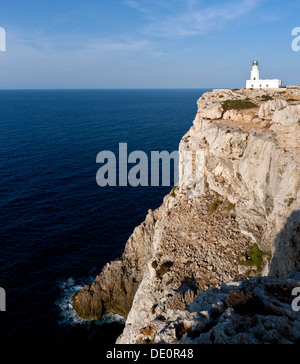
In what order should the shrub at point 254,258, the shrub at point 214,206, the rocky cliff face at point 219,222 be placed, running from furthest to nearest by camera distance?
the shrub at point 214,206
the shrub at point 254,258
the rocky cliff face at point 219,222

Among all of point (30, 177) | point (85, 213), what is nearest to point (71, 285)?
point (85, 213)

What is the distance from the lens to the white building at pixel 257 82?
67000 mm

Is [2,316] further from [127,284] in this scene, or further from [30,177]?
[30,177]

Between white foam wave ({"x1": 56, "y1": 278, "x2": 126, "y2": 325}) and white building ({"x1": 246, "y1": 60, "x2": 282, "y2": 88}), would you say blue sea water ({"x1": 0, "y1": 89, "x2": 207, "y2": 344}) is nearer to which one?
white foam wave ({"x1": 56, "y1": 278, "x2": 126, "y2": 325})

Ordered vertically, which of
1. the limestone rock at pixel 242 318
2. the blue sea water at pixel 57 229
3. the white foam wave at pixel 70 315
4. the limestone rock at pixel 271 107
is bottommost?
the white foam wave at pixel 70 315

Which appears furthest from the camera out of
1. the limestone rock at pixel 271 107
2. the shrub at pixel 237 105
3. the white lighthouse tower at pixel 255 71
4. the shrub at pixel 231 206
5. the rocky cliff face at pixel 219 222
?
the white lighthouse tower at pixel 255 71

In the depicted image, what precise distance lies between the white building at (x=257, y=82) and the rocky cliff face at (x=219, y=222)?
28.7 metres

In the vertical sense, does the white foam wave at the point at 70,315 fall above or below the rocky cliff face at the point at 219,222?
below

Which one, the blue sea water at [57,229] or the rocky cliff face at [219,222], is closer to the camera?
the rocky cliff face at [219,222]

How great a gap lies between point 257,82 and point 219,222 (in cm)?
5465

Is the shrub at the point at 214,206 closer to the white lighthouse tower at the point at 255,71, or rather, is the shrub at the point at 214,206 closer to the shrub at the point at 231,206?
the shrub at the point at 231,206

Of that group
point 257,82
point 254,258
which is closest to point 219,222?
point 254,258

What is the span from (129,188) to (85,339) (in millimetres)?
41535

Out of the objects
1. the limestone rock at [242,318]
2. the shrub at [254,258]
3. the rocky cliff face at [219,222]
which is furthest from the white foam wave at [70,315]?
the limestone rock at [242,318]
